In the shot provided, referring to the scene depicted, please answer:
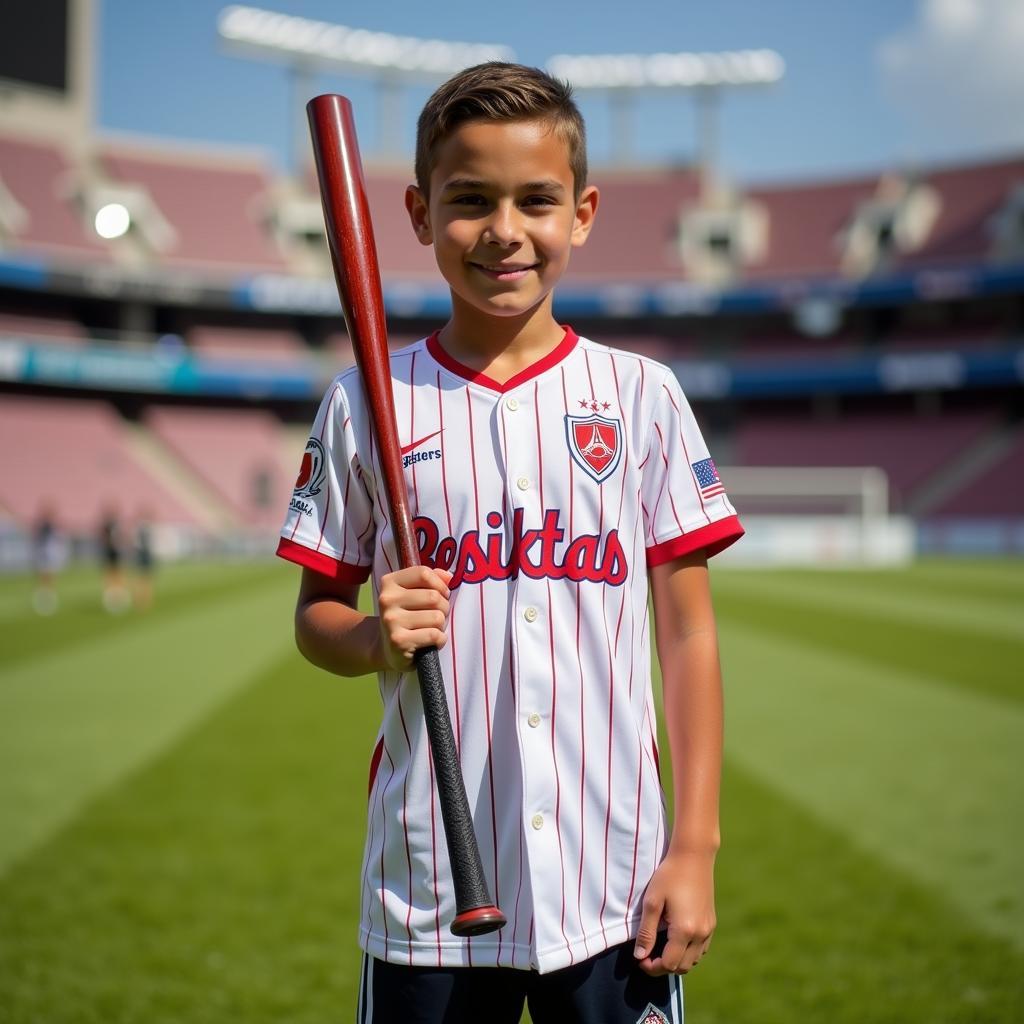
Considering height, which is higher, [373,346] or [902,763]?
[373,346]

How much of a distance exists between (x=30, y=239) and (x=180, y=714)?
106ft

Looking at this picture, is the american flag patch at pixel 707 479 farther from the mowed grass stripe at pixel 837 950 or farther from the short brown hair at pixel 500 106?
the mowed grass stripe at pixel 837 950

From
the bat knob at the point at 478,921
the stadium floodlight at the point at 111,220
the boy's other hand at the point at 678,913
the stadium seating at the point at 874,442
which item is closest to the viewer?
the bat knob at the point at 478,921

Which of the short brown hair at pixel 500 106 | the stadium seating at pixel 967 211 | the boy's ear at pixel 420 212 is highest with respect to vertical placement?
the stadium seating at pixel 967 211

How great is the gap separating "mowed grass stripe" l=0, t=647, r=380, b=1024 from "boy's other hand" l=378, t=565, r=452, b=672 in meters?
2.44

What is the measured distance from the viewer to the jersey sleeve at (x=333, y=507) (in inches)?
64.1

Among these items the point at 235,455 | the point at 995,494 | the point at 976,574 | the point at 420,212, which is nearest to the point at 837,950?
the point at 420,212

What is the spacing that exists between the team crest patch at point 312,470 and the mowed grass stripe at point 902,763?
3.49 meters

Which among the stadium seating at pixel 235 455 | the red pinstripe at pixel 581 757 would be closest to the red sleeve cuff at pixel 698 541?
the red pinstripe at pixel 581 757

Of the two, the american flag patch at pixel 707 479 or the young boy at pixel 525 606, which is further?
the american flag patch at pixel 707 479

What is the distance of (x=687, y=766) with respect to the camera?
1537mm

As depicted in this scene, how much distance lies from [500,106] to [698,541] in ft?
2.33

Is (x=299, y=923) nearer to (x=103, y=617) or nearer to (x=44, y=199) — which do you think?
(x=103, y=617)

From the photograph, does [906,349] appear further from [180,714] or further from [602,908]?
[602,908]
